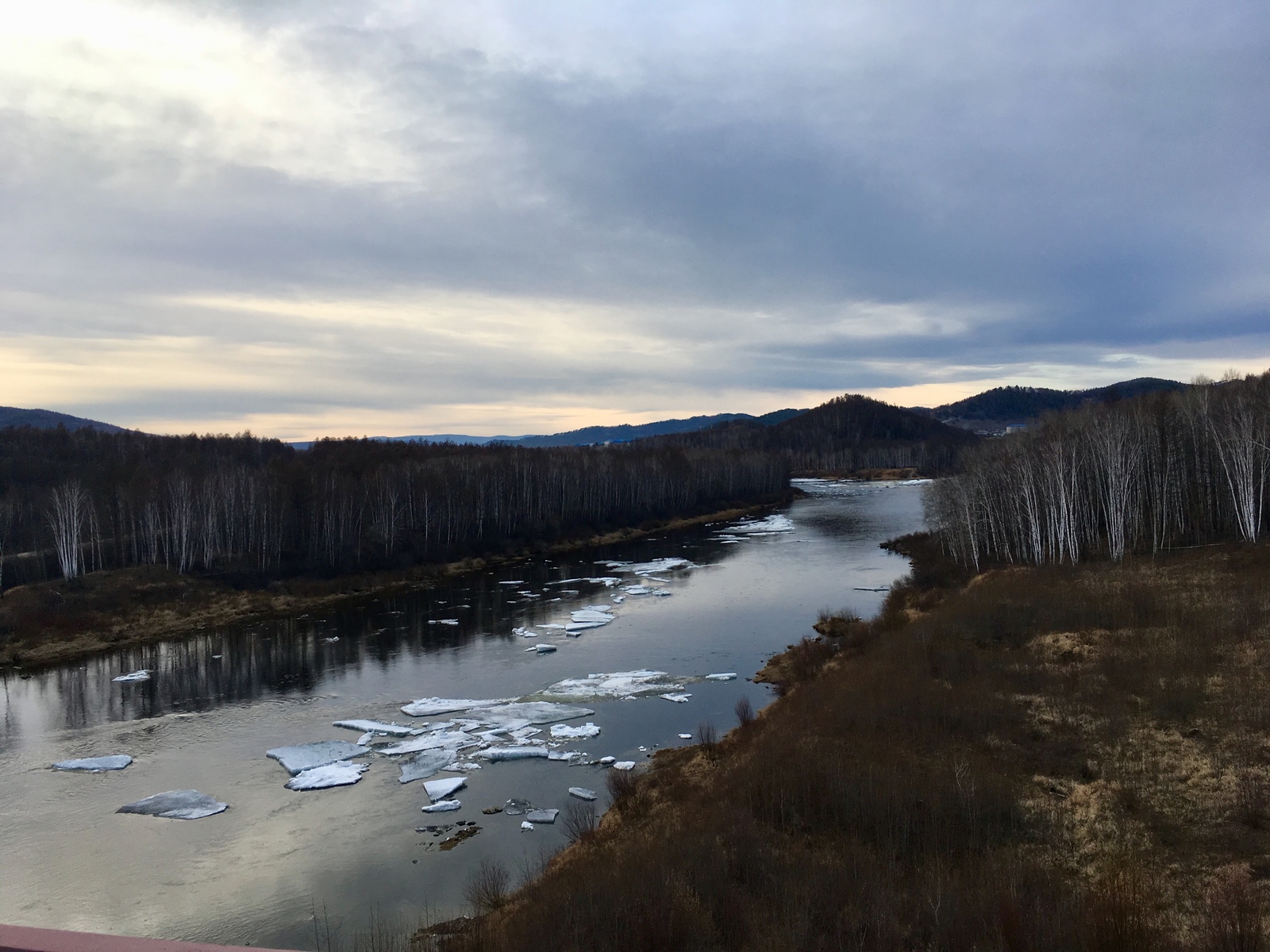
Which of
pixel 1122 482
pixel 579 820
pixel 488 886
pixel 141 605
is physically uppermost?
pixel 1122 482

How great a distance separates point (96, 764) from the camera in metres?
19.8

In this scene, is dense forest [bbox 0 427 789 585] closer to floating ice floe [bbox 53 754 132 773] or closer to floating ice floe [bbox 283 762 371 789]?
floating ice floe [bbox 53 754 132 773]

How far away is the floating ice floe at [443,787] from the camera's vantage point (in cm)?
1670

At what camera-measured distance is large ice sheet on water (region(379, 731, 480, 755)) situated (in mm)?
19719

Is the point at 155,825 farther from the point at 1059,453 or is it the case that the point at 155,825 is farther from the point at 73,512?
the point at 1059,453

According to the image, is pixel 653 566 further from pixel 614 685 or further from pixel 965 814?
pixel 965 814

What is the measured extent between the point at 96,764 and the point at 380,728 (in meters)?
7.21

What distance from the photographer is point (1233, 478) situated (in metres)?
35.1

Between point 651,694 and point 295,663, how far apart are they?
15630 millimetres

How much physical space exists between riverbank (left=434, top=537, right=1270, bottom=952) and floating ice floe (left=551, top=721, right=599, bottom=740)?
119 inches

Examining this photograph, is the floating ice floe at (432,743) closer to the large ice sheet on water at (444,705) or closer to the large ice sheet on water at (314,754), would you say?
the large ice sheet on water at (314,754)

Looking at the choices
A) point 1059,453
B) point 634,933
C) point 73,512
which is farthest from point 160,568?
point 1059,453

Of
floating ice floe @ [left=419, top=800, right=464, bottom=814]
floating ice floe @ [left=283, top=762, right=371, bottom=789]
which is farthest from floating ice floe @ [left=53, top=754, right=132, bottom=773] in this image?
floating ice floe @ [left=419, top=800, right=464, bottom=814]

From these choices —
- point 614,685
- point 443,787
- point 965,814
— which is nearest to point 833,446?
point 614,685
